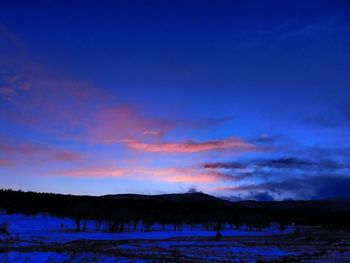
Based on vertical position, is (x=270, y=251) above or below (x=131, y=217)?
below

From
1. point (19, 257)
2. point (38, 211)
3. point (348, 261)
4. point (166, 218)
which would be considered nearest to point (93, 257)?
point (19, 257)

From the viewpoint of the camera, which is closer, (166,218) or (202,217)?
(166,218)

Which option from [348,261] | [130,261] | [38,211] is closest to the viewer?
[130,261]

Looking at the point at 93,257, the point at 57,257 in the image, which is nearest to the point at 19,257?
the point at 57,257

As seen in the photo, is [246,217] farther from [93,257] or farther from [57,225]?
[93,257]

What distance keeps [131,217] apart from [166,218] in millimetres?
24336

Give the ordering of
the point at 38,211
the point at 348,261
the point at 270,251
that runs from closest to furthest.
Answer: the point at 348,261
the point at 270,251
the point at 38,211

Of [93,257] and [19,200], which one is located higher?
[19,200]

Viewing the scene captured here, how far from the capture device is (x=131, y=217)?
154375mm

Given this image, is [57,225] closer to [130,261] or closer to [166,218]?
[166,218]

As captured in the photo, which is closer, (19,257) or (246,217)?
(19,257)

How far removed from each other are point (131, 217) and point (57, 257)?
117505mm

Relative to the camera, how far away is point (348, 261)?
1797 inches

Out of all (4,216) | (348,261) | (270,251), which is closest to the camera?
(348,261)
